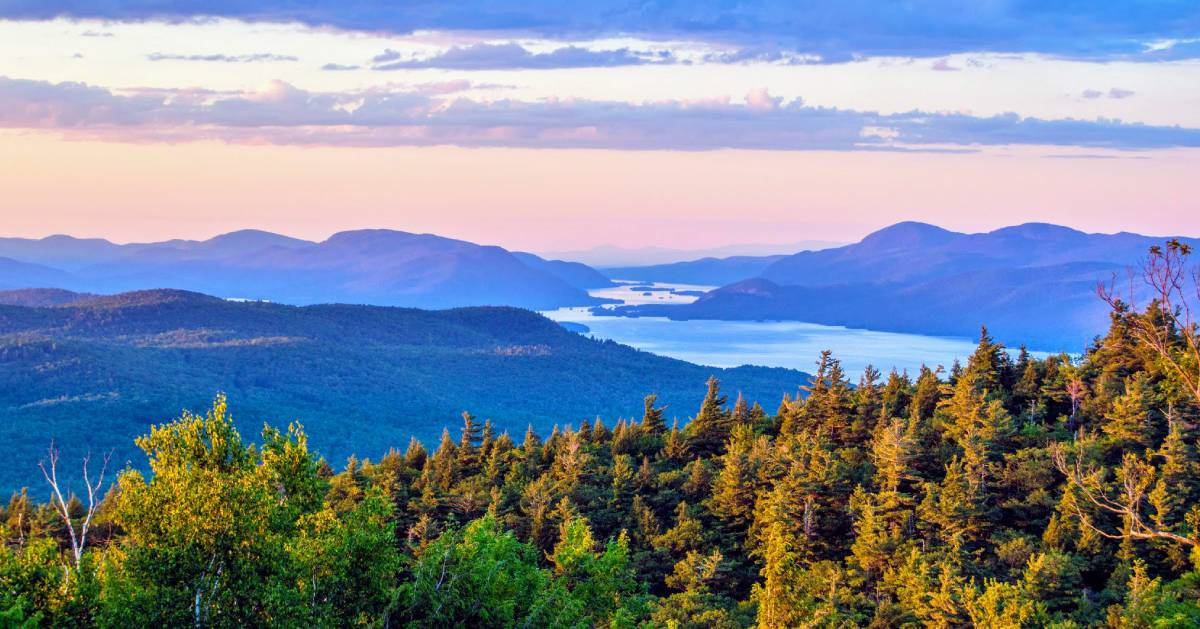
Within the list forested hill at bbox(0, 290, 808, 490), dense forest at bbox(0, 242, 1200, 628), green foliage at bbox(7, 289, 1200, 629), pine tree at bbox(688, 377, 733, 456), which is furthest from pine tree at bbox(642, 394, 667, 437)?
forested hill at bbox(0, 290, 808, 490)

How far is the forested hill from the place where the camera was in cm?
11825

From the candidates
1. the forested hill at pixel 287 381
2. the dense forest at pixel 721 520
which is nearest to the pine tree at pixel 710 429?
the dense forest at pixel 721 520

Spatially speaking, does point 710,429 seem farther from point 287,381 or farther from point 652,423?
point 287,381

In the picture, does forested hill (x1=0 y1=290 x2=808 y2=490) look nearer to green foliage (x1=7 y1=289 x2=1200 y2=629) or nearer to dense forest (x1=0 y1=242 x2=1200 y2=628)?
dense forest (x1=0 y1=242 x2=1200 y2=628)

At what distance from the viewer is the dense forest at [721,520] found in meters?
14.6

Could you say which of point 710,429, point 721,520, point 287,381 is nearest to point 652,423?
point 710,429

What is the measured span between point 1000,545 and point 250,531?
984 inches

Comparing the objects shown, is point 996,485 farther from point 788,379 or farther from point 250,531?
point 788,379

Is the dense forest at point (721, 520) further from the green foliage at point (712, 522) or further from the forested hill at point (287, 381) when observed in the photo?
the forested hill at point (287, 381)

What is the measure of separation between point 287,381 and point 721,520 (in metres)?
127

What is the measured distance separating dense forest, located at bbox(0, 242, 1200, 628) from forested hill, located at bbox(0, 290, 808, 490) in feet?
232

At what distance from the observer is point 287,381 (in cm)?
15575

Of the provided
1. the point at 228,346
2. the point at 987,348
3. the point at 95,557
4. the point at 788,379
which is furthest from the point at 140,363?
the point at 95,557

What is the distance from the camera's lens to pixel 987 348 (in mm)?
47000
